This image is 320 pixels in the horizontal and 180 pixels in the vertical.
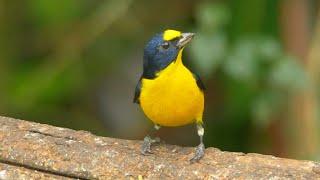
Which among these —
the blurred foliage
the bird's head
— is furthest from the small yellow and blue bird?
the blurred foliage

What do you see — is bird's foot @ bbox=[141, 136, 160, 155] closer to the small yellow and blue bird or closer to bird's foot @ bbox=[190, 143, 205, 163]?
the small yellow and blue bird

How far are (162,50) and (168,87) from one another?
0.16 m


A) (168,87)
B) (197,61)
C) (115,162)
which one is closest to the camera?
(115,162)

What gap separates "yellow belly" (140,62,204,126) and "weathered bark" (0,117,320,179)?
15 cm

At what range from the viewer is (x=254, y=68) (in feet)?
12.1

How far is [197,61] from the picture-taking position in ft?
12.0

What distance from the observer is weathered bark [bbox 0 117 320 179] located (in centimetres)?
287

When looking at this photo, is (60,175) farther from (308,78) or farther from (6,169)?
(308,78)

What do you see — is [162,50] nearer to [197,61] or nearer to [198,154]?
[198,154]

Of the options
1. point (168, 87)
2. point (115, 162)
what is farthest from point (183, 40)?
point (115, 162)

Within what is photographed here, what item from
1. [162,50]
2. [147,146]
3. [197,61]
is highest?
[162,50]

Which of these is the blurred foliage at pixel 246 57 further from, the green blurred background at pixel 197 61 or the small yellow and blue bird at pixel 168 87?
the small yellow and blue bird at pixel 168 87

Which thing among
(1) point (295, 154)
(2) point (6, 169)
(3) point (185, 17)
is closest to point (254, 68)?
(1) point (295, 154)

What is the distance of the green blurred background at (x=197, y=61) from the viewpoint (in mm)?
3750
